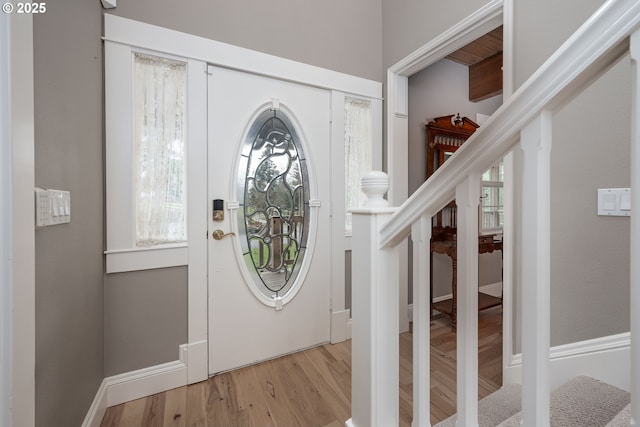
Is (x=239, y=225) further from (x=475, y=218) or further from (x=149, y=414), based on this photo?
(x=475, y=218)

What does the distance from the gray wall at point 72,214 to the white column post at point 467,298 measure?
47.6 inches

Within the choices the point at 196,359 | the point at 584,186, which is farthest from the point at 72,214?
the point at 584,186

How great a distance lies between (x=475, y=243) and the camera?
0.65m

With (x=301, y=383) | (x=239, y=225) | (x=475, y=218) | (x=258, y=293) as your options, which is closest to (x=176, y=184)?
(x=239, y=225)

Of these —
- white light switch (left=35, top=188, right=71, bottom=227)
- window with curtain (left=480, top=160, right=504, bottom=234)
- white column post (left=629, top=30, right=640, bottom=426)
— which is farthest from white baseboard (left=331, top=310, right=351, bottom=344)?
window with curtain (left=480, top=160, right=504, bottom=234)

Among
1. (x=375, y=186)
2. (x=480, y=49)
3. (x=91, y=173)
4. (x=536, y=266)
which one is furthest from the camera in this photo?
(x=480, y=49)

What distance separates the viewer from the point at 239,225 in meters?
1.96

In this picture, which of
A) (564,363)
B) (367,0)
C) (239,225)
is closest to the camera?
(564,363)

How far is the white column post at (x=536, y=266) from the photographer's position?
20.8 inches

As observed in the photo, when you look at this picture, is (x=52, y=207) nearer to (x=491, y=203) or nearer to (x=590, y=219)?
(x=590, y=219)

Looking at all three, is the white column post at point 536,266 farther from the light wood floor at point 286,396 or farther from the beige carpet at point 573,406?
the light wood floor at point 286,396

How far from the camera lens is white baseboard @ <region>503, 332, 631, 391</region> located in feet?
3.63

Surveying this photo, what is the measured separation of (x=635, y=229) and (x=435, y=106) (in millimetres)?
2848

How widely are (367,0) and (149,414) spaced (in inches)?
132
